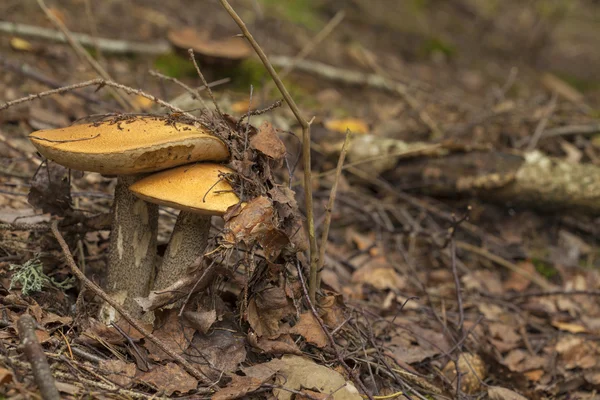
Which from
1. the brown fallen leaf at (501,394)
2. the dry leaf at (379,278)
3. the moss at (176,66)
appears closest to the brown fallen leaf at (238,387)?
the brown fallen leaf at (501,394)

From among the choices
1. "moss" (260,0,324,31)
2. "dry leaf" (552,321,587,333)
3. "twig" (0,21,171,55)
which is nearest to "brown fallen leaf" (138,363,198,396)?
"dry leaf" (552,321,587,333)

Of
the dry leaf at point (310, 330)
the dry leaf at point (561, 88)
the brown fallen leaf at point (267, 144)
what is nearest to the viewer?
the brown fallen leaf at point (267, 144)

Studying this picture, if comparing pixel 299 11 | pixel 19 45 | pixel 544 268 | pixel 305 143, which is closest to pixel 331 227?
pixel 544 268

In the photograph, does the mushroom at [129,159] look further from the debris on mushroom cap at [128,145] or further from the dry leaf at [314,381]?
the dry leaf at [314,381]

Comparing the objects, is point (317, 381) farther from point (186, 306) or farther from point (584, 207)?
point (584, 207)

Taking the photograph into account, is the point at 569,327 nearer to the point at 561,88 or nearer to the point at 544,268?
the point at 544,268

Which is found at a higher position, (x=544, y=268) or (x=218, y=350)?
(x=218, y=350)
